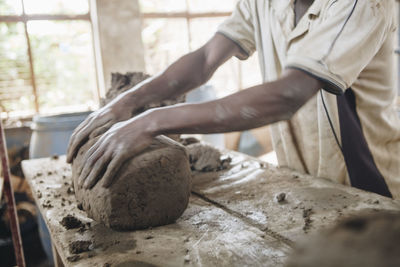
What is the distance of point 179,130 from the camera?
58.2 inches

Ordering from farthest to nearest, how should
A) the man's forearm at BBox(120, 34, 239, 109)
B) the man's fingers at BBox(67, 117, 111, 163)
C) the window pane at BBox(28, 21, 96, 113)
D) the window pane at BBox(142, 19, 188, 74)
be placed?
the window pane at BBox(142, 19, 188, 74) → the window pane at BBox(28, 21, 96, 113) → the man's forearm at BBox(120, 34, 239, 109) → the man's fingers at BBox(67, 117, 111, 163)

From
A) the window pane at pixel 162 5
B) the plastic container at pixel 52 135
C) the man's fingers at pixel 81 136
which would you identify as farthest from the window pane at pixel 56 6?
the man's fingers at pixel 81 136

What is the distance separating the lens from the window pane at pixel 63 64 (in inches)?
184

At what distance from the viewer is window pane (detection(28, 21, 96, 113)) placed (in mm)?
4668

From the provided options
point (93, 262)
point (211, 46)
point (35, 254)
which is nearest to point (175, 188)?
point (93, 262)

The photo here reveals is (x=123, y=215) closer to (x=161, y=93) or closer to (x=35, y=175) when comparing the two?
(x=161, y=93)

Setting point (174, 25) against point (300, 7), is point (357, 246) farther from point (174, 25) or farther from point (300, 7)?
point (174, 25)

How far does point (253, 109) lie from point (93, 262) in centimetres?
76

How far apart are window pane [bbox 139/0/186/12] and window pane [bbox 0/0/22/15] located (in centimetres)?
154

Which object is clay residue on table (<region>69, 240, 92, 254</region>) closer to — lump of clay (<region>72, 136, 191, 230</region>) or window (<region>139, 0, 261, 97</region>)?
lump of clay (<region>72, 136, 191, 230</region>)

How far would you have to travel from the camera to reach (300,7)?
1946mm

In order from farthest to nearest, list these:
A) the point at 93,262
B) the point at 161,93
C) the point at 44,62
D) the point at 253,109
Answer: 1. the point at 44,62
2. the point at 161,93
3. the point at 253,109
4. the point at 93,262

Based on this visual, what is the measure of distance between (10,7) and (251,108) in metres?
4.06

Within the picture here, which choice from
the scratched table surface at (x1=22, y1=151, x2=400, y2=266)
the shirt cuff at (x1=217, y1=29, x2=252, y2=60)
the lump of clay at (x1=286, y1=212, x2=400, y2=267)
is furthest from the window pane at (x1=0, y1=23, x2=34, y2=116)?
the lump of clay at (x1=286, y1=212, x2=400, y2=267)
